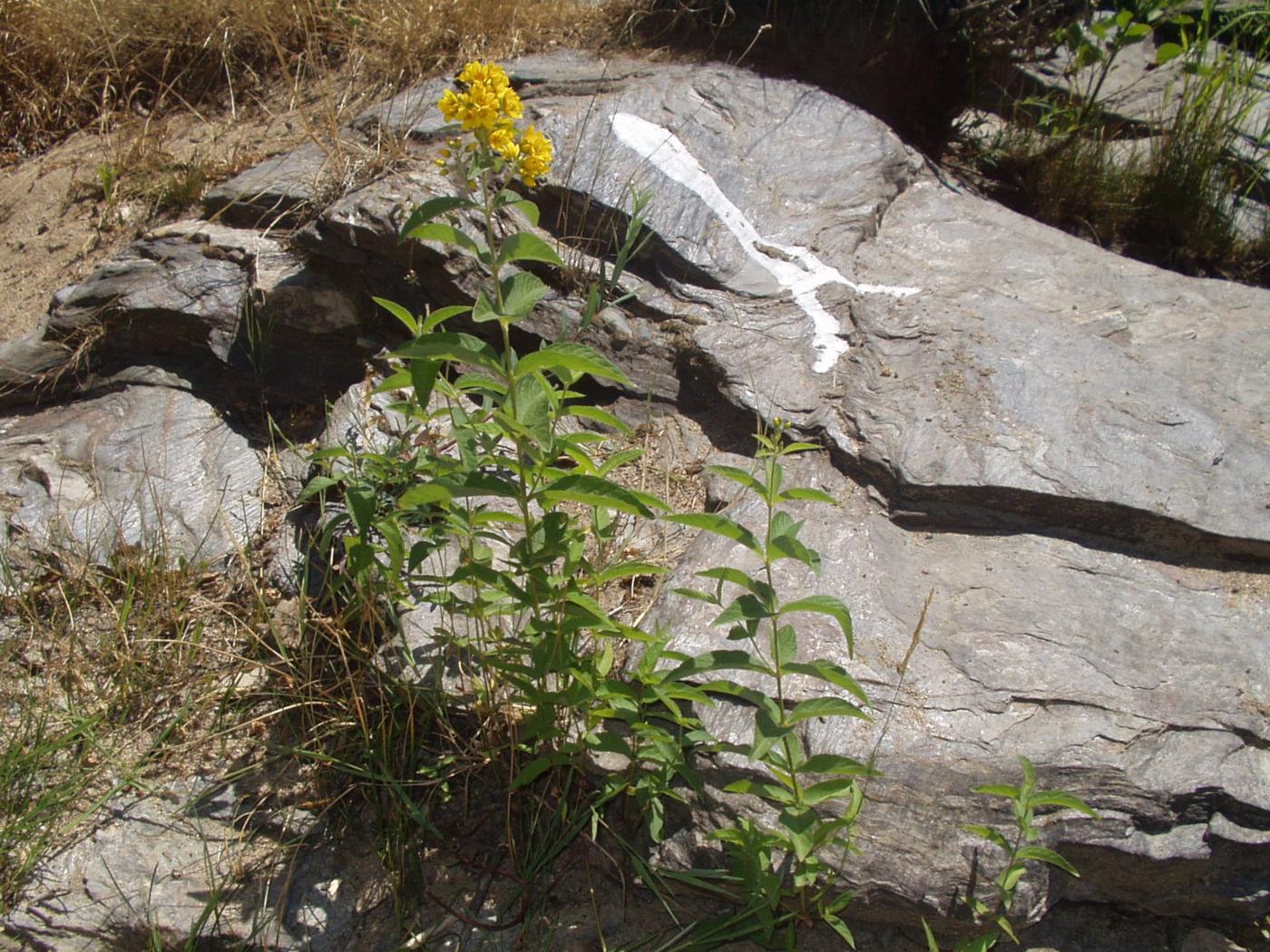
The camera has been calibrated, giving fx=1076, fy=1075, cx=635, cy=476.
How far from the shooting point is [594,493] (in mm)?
2031

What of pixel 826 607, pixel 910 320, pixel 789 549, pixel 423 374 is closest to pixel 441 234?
pixel 423 374

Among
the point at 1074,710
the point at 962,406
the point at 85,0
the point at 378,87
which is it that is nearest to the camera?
the point at 1074,710

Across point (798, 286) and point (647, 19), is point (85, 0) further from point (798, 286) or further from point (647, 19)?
point (798, 286)

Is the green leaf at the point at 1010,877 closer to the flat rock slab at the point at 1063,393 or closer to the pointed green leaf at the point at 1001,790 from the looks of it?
the pointed green leaf at the point at 1001,790

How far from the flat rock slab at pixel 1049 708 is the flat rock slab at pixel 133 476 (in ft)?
4.85

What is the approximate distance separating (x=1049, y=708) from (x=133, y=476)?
2.74 m

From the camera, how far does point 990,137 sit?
483 centimetres

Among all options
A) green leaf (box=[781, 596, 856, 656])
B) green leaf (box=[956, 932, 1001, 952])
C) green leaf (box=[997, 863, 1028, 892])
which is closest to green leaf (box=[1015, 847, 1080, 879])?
green leaf (box=[997, 863, 1028, 892])

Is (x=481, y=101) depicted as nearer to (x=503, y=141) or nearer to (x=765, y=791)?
(x=503, y=141)

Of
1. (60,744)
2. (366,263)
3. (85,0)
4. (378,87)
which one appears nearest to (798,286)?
(366,263)

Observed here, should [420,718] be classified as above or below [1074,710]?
below

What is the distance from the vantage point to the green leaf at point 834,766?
2.10m

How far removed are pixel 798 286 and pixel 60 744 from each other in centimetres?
248

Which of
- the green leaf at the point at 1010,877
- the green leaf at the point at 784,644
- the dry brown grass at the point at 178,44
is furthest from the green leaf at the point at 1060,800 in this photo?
the dry brown grass at the point at 178,44
